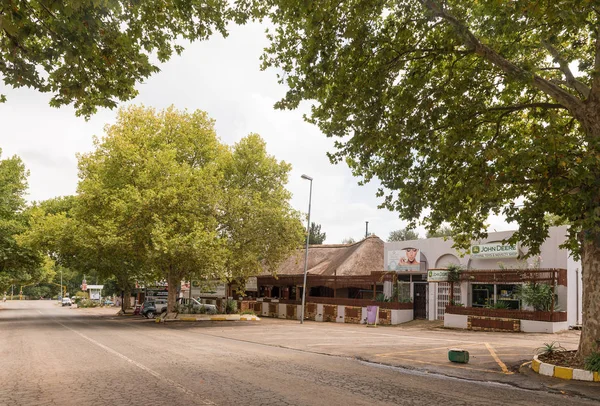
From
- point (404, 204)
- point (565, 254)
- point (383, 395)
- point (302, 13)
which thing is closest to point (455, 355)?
point (404, 204)

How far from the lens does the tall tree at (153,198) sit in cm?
2666

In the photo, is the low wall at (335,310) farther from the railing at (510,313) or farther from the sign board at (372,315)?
the railing at (510,313)

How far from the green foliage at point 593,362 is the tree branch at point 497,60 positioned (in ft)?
18.6

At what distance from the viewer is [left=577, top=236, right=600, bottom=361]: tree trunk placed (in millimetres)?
10969

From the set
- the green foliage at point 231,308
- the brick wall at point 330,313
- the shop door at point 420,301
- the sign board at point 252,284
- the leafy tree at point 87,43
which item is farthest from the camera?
the sign board at point 252,284

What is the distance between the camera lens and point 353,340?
62.2ft

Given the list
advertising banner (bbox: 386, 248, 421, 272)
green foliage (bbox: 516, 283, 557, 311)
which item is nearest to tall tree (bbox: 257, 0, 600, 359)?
green foliage (bbox: 516, 283, 557, 311)

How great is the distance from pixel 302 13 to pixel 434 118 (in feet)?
14.1

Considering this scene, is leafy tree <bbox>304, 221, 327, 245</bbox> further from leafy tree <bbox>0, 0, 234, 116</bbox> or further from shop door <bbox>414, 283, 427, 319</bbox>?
leafy tree <bbox>0, 0, 234, 116</bbox>

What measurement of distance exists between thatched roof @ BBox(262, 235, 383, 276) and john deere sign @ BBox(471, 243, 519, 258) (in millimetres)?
9862

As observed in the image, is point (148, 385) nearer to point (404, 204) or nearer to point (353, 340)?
point (404, 204)

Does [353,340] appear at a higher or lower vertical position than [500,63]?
lower

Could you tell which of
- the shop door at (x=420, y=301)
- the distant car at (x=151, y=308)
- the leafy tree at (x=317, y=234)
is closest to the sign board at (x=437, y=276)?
the shop door at (x=420, y=301)

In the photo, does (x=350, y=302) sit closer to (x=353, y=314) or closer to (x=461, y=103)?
(x=353, y=314)
